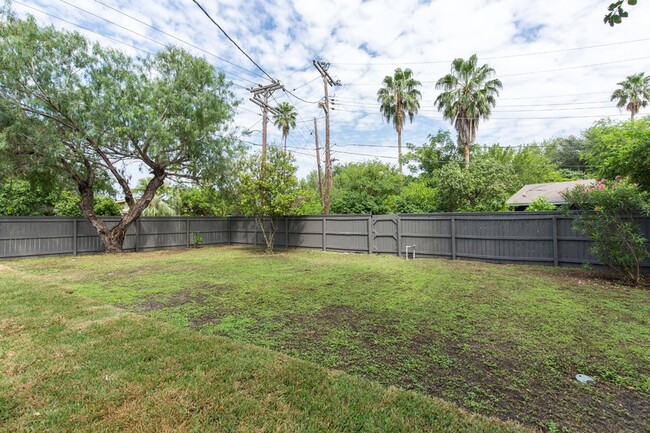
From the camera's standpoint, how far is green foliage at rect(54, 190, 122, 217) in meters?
14.5

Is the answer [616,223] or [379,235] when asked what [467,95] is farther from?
[616,223]

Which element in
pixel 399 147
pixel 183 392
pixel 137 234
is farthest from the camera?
pixel 399 147

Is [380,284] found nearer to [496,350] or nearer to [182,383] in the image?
[496,350]

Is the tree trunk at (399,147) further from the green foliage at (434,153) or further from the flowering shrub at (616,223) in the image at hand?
the flowering shrub at (616,223)

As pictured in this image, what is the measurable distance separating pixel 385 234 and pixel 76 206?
14930 millimetres

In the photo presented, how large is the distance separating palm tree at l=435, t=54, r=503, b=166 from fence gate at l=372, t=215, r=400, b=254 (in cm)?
1103

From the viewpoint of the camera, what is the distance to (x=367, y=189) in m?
21.0

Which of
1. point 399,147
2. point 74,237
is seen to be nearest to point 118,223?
point 74,237

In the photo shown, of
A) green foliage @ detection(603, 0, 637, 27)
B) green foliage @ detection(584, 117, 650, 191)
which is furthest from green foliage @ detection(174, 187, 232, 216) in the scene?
green foliage @ detection(603, 0, 637, 27)

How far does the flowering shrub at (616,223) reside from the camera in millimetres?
5730

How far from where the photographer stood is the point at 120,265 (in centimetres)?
886

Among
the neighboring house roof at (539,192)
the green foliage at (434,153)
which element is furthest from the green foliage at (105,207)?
the neighboring house roof at (539,192)

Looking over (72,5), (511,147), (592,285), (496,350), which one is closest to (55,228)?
(72,5)

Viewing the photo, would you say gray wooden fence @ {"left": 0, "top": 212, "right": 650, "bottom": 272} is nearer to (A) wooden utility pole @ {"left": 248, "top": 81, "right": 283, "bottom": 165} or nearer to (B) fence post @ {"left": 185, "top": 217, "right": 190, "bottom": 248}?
(B) fence post @ {"left": 185, "top": 217, "right": 190, "bottom": 248}
